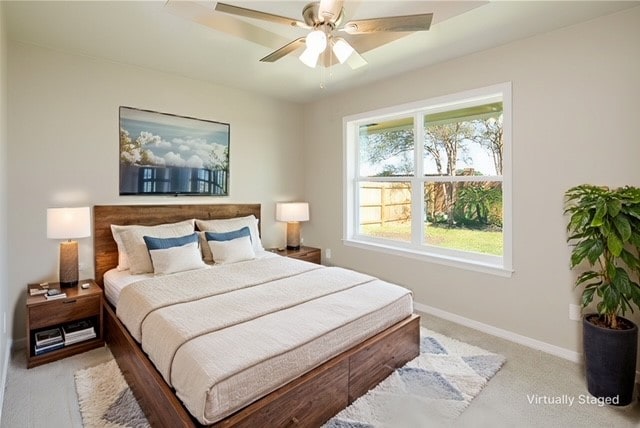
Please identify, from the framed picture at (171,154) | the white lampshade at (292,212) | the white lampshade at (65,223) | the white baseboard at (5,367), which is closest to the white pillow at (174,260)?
the white lampshade at (65,223)

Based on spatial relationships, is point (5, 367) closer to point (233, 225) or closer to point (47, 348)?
point (47, 348)

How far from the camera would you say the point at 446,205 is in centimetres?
348

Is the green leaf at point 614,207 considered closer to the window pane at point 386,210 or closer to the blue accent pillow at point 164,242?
the window pane at point 386,210

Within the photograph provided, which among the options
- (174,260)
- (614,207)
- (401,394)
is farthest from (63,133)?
(614,207)

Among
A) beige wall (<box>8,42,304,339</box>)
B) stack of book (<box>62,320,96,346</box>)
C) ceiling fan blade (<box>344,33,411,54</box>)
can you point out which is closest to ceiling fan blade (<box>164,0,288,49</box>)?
ceiling fan blade (<box>344,33,411,54</box>)

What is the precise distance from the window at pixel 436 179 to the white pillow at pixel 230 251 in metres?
1.46

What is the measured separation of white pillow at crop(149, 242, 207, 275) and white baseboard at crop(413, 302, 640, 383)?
2372 millimetres

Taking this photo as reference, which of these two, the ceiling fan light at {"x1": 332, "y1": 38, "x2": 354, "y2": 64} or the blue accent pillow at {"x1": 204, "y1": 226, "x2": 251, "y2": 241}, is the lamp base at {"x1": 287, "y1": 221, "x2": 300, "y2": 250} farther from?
the ceiling fan light at {"x1": 332, "y1": 38, "x2": 354, "y2": 64}

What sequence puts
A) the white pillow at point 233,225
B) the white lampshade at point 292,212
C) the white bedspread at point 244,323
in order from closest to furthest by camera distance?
1. the white bedspread at point 244,323
2. the white pillow at point 233,225
3. the white lampshade at point 292,212

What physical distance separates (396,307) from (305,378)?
3.09 ft

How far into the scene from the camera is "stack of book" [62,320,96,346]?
8.59ft

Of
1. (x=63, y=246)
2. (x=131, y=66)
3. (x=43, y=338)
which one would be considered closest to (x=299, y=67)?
(x=131, y=66)

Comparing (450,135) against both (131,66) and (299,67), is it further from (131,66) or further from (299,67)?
(131,66)

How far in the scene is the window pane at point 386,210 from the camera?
3.84 metres
